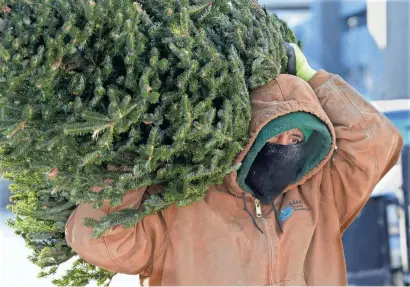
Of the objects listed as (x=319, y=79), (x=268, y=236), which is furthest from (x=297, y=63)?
(x=268, y=236)

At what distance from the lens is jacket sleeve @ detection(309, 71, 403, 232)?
1.78 metres

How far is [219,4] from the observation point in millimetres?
1635

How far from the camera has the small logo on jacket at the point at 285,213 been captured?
6.01 feet

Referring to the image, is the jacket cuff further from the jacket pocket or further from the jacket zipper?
the jacket pocket

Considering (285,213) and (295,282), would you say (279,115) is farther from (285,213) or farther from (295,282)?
(295,282)

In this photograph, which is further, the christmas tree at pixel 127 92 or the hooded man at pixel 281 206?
the hooded man at pixel 281 206

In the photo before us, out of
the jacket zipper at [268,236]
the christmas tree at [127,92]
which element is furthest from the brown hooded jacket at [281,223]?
the christmas tree at [127,92]

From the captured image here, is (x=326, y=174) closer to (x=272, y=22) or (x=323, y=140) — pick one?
(x=323, y=140)

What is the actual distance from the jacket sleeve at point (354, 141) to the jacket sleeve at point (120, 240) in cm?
63

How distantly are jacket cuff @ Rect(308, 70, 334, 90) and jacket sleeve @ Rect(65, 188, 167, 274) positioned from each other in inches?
27.6

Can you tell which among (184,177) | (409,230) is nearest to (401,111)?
(409,230)

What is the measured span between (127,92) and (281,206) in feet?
2.39

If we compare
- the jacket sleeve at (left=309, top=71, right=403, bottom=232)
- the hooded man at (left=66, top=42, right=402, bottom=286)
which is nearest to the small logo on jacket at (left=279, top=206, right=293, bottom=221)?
the hooded man at (left=66, top=42, right=402, bottom=286)

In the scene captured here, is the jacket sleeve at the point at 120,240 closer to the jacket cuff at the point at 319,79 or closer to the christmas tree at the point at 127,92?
the christmas tree at the point at 127,92
